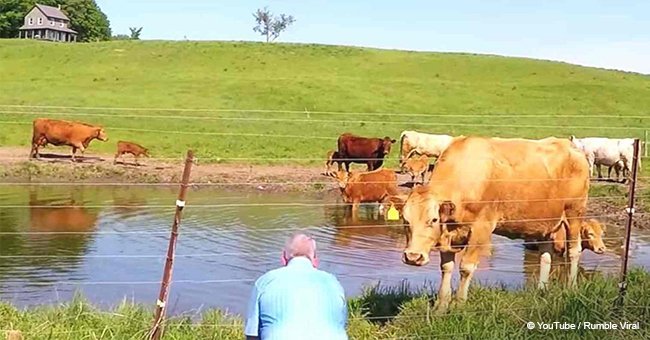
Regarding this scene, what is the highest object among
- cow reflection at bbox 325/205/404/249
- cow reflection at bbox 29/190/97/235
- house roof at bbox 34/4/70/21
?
house roof at bbox 34/4/70/21

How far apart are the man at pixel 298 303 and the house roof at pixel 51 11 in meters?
102

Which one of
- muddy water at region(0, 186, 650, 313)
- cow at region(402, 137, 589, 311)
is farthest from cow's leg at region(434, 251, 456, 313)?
muddy water at region(0, 186, 650, 313)

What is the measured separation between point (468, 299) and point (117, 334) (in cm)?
344

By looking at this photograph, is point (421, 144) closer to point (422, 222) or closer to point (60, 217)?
point (60, 217)

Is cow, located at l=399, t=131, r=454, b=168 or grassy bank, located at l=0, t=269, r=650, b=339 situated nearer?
grassy bank, located at l=0, t=269, r=650, b=339

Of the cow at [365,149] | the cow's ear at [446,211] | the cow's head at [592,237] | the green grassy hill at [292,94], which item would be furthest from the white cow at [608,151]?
the cow's ear at [446,211]

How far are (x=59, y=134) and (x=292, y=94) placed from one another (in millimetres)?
18761

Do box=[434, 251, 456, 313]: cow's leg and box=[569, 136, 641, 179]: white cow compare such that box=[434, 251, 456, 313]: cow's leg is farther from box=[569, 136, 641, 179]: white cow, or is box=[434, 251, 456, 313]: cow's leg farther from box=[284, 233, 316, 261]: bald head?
box=[569, 136, 641, 179]: white cow

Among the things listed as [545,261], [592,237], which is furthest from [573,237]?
[592,237]

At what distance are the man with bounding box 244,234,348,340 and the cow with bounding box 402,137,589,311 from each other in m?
3.23

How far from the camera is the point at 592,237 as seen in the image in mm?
12195

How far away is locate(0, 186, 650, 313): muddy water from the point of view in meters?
10.6

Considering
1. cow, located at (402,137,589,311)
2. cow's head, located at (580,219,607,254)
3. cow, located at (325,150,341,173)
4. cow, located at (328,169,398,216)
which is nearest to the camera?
cow, located at (402,137,589,311)

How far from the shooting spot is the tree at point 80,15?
10156cm
